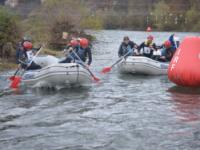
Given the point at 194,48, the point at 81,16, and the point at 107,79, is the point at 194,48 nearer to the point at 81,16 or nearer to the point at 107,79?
the point at 107,79

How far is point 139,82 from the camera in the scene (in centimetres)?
1759

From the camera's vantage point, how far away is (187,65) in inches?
584

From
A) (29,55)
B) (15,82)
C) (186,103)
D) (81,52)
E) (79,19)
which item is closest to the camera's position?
(186,103)

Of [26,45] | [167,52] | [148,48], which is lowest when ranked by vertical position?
[167,52]

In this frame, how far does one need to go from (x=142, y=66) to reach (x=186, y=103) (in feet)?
17.6

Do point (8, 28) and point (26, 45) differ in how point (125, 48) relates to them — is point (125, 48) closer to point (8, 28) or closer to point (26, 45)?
point (26, 45)

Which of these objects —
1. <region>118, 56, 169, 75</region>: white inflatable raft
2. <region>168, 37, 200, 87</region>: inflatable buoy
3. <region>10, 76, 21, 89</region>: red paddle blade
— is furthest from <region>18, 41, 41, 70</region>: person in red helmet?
<region>168, 37, 200, 87</region>: inflatable buoy

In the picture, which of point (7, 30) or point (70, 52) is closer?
point (70, 52)

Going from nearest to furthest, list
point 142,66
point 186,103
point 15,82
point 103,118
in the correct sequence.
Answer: point 103,118, point 186,103, point 15,82, point 142,66

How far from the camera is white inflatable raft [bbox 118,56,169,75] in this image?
18.5 metres

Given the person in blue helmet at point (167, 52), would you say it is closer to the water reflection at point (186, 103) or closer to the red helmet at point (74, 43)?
the water reflection at point (186, 103)

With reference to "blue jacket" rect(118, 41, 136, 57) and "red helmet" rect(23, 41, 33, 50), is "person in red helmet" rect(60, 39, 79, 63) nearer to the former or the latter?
"red helmet" rect(23, 41, 33, 50)

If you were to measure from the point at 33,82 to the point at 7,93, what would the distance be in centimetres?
96

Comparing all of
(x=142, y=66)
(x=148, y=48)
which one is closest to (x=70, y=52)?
(x=142, y=66)
